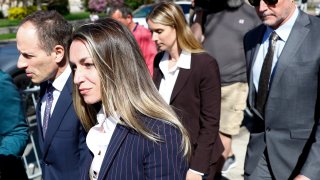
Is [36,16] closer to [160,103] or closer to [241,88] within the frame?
[160,103]

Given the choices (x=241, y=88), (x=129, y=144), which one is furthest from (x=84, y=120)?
(x=241, y=88)

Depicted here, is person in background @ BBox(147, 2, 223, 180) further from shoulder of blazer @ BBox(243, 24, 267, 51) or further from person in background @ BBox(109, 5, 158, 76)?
person in background @ BBox(109, 5, 158, 76)

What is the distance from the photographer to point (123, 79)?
1.76 meters

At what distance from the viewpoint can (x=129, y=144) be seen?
1700 mm

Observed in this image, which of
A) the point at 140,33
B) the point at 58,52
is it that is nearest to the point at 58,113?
the point at 58,52

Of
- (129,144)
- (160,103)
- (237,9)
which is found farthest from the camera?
(237,9)

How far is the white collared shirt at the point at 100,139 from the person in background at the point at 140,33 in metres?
3.22

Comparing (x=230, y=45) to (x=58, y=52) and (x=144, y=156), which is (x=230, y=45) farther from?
(x=144, y=156)

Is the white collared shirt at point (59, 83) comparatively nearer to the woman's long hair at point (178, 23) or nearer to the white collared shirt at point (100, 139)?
the white collared shirt at point (100, 139)

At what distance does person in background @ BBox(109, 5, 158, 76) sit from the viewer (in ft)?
17.9

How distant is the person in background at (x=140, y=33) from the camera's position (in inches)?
215

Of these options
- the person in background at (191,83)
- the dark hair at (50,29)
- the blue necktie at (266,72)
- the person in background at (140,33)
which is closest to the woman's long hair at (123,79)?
the dark hair at (50,29)

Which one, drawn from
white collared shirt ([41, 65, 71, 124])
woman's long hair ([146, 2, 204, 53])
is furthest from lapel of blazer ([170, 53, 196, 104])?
white collared shirt ([41, 65, 71, 124])

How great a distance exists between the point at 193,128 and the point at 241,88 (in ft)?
5.33
